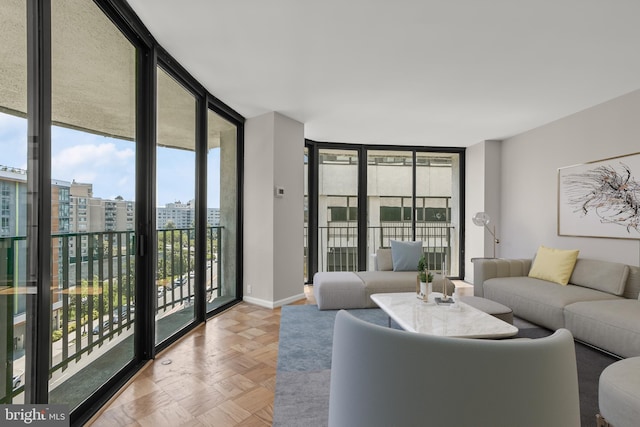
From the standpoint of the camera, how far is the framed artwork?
306 centimetres

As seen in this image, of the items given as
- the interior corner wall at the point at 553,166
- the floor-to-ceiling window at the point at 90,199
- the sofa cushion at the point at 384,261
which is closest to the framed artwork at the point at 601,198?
the interior corner wall at the point at 553,166

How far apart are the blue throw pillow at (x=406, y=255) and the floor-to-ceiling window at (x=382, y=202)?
1019 mm

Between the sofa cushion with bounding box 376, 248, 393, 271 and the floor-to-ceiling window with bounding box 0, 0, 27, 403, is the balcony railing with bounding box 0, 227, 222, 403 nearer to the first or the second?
the floor-to-ceiling window with bounding box 0, 0, 27, 403

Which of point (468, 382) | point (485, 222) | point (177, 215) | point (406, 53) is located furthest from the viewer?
point (485, 222)

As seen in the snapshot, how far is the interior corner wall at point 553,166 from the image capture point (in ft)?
10.3

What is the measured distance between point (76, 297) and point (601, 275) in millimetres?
4433

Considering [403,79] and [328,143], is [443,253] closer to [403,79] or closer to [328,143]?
[328,143]

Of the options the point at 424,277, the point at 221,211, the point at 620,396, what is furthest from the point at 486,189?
the point at 221,211

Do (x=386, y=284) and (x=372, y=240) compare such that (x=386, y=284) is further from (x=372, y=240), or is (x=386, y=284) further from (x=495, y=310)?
(x=372, y=240)

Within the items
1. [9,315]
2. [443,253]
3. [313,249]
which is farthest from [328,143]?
[9,315]

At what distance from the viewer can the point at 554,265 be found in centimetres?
346

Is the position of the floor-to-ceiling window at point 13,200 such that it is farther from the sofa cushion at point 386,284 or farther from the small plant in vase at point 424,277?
the sofa cushion at point 386,284

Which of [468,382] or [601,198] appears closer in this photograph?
[468,382]

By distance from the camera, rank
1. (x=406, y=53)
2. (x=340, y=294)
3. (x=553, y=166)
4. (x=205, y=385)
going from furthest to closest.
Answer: (x=553, y=166)
(x=340, y=294)
(x=406, y=53)
(x=205, y=385)
